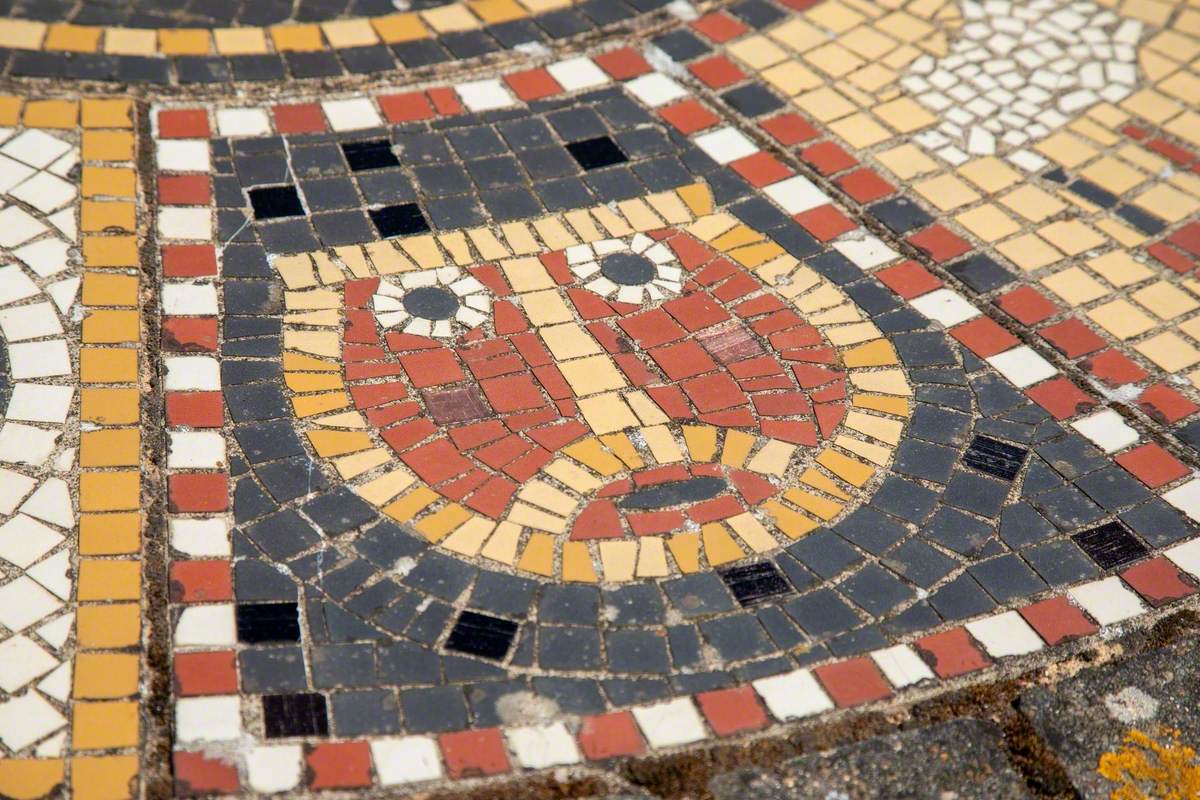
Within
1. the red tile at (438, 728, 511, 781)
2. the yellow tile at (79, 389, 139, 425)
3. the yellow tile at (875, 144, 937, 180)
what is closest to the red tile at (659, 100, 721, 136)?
the yellow tile at (875, 144, 937, 180)

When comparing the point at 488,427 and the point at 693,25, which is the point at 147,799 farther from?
the point at 693,25

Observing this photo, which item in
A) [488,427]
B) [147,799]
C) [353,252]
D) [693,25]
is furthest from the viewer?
[693,25]

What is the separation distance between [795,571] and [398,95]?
106 inches

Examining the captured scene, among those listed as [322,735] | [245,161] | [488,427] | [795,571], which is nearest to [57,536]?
[322,735]

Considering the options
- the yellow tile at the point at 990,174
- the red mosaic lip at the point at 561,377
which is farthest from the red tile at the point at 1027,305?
the red mosaic lip at the point at 561,377

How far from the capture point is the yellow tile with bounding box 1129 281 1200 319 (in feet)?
15.7

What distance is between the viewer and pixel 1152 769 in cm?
354

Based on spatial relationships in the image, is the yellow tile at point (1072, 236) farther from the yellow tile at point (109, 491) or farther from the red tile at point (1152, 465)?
the yellow tile at point (109, 491)

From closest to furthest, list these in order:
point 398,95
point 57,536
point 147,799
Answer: point 147,799 → point 57,536 → point 398,95

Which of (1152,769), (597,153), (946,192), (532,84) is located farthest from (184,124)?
(1152,769)

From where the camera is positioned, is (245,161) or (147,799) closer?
(147,799)

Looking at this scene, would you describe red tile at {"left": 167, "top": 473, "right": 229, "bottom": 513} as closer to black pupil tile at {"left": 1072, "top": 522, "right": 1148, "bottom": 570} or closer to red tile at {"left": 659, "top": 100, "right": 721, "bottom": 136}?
red tile at {"left": 659, "top": 100, "right": 721, "bottom": 136}

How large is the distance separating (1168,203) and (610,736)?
322 cm

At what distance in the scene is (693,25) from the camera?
5918mm
